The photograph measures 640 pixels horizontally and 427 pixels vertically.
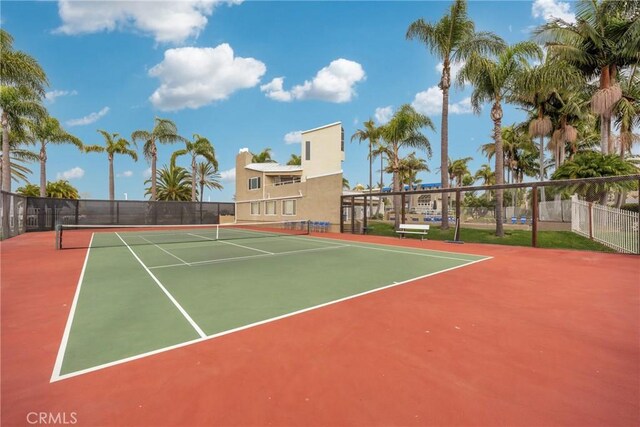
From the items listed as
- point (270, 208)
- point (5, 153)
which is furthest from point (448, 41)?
point (5, 153)

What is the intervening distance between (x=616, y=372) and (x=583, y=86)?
91.3 feet

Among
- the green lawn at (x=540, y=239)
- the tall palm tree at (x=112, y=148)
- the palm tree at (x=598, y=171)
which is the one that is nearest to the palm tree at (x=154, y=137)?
the tall palm tree at (x=112, y=148)

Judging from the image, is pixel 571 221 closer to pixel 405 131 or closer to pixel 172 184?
pixel 405 131

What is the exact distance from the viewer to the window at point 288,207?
30.2 meters

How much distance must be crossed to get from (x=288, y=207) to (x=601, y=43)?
86.9 ft

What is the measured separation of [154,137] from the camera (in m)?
36.7

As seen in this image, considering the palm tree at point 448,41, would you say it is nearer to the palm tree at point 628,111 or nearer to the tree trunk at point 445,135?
the tree trunk at point 445,135

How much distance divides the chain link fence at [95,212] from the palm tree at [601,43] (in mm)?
35498

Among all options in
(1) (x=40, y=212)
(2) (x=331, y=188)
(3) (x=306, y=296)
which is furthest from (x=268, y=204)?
Result: (3) (x=306, y=296)

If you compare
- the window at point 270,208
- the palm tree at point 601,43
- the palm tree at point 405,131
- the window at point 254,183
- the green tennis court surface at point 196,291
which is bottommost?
the green tennis court surface at point 196,291

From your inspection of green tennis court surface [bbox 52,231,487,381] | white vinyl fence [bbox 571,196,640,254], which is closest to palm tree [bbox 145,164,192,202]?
green tennis court surface [bbox 52,231,487,381]

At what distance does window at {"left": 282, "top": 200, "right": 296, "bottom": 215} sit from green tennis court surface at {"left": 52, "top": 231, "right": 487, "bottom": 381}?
17183mm

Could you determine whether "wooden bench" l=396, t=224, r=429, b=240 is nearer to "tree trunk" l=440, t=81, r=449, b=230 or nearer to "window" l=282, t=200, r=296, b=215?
"tree trunk" l=440, t=81, r=449, b=230

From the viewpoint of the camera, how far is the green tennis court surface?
14.5ft
